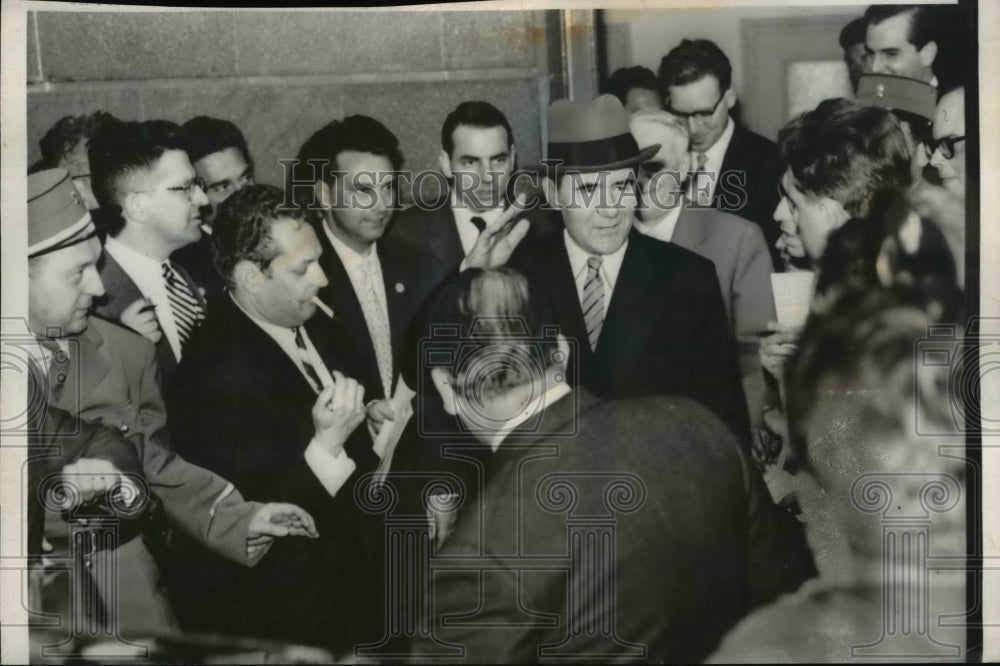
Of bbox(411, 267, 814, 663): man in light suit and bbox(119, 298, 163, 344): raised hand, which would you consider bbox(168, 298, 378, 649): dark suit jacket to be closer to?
bbox(119, 298, 163, 344): raised hand

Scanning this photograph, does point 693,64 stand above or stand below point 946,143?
above

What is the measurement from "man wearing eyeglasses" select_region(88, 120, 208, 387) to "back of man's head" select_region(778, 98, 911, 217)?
256 centimetres

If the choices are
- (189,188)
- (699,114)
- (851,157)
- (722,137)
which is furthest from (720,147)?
(189,188)

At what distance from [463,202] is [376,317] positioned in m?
0.62

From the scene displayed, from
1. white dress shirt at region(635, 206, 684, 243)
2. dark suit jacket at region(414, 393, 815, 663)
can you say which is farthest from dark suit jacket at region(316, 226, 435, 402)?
white dress shirt at region(635, 206, 684, 243)

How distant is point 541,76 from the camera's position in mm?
4637

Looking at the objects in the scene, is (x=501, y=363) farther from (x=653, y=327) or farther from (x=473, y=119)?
(x=473, y=119)

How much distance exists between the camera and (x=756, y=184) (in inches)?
183

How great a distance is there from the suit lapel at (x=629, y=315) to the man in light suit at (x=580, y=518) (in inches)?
6.1

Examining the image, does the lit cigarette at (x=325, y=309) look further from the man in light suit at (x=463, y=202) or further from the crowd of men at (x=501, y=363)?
the man in light suit at (x=463, y=202)

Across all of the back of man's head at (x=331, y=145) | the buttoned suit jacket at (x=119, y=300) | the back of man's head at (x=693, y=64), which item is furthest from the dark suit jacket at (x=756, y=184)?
the buttoned suit jacket at (x=119, y=300)

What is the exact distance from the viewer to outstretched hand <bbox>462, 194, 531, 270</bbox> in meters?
4.66

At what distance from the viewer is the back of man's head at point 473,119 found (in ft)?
15.2

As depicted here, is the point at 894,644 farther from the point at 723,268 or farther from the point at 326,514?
the point at 326,514
